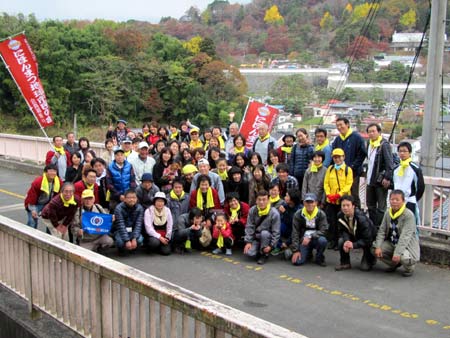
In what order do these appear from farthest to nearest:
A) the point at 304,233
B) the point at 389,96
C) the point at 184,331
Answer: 1. the point at 389,96
2. the point at 304,233
3. the point at 184,331

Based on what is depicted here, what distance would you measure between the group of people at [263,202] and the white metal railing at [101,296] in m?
2.40

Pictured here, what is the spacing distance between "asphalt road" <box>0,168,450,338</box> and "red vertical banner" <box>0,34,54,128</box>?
19.8ft

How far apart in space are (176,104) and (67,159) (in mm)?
46804

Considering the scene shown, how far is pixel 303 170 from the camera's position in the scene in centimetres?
847

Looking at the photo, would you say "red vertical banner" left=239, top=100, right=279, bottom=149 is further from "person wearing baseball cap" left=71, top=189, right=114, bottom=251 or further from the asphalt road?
"person wearing baseball cap" left=71, top=189, right=114, bottom=251

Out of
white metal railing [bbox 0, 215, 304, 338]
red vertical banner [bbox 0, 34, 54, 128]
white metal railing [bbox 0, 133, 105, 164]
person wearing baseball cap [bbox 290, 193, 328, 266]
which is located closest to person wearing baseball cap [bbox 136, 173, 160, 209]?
person wearing baseball cap [bbox 290, 193, 328, 266]

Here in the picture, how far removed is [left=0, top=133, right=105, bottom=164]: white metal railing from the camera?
15834 mm

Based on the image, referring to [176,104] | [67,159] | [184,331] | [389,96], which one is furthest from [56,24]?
[184,331]

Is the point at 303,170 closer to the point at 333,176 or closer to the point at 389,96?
the point at 333,176

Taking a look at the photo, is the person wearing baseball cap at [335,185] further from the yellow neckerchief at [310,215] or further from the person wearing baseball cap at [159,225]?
the person wearing baseball cap at [159,225]

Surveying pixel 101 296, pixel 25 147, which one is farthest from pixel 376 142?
pixel 25 147

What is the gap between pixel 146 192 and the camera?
8.18 meters

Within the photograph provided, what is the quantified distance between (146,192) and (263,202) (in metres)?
1.86

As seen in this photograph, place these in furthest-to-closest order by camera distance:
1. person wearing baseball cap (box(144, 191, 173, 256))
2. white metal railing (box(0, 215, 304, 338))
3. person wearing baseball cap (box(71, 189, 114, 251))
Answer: person wearing baseball cap (box(144, 191, 173, 256))
person wearing baseball cap (box(71, 189, 114, 251))
white metal railing (box(0, 215, 304, 338))
